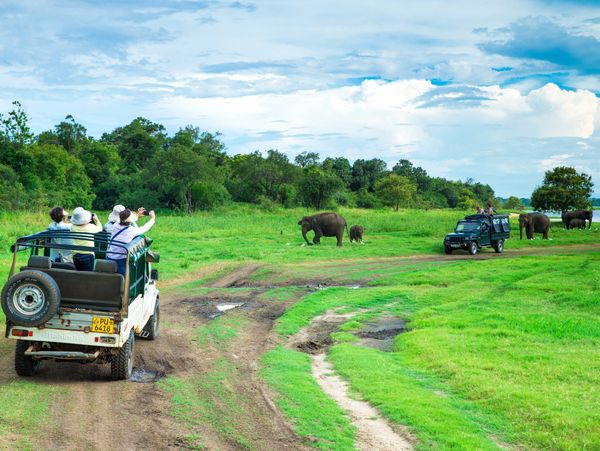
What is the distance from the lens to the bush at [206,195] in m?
69.8

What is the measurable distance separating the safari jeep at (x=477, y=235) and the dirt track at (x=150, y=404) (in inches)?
857

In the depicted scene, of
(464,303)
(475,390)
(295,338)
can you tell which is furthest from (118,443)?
(464,303)

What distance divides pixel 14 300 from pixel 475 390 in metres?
7.62

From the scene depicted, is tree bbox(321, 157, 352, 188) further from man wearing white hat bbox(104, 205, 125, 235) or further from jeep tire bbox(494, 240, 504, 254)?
man wearing white hat bbox(104, 205, 125, 235)

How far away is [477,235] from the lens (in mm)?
36094

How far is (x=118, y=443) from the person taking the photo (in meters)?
8.20

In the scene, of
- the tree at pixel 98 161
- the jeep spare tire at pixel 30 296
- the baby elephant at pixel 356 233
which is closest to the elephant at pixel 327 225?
the baby elephant at pixel 356 233

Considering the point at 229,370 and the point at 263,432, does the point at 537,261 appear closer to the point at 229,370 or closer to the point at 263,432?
the point at 229,370

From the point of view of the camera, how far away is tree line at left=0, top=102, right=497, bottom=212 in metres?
63.8

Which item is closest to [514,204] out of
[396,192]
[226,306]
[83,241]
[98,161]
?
[396,192]

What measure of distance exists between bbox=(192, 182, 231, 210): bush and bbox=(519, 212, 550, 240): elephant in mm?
35270

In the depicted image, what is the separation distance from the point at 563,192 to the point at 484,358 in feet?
194

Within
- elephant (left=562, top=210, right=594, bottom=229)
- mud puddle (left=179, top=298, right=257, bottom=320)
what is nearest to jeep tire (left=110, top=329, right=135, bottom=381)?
mud puddle (left=179, top=298, right=257, bottom=320)

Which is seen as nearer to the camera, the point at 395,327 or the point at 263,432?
the point at 263,432
